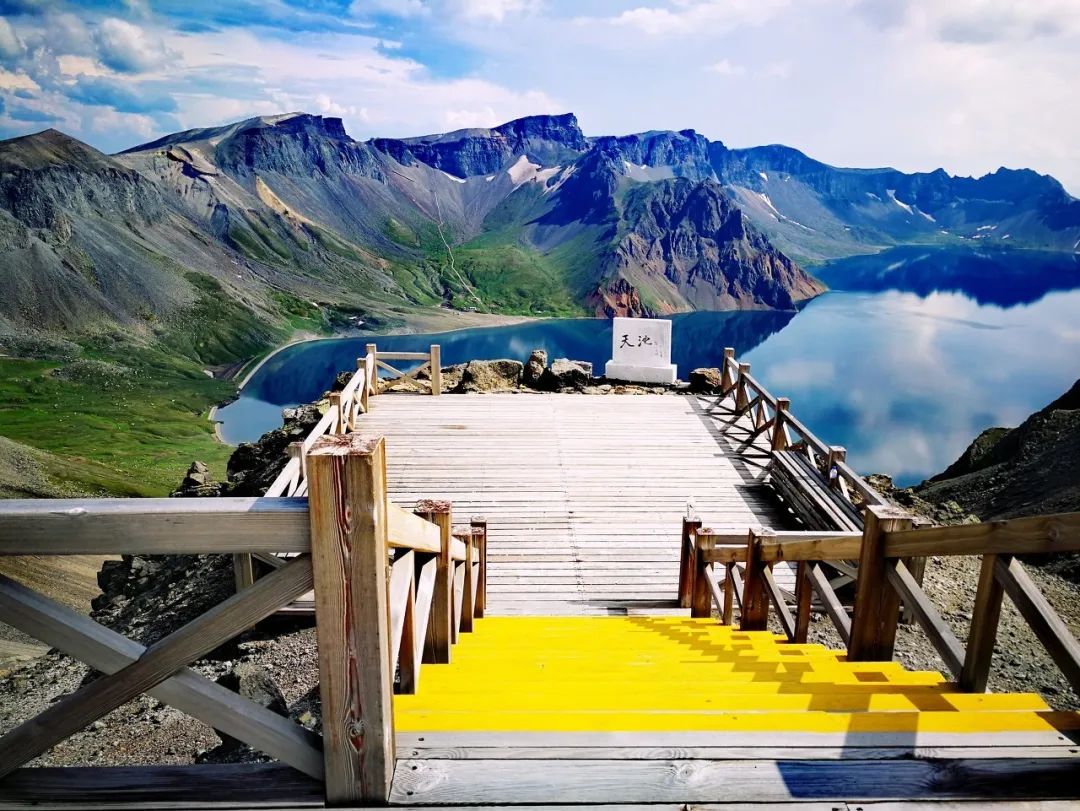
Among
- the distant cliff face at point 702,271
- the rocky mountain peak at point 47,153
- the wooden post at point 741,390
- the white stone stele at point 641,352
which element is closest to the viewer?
the wooden post at point 741,390

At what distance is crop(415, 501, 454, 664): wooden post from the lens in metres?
3.35

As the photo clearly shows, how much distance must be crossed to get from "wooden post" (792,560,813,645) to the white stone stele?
11.2 metres

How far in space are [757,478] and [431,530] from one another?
299 inches

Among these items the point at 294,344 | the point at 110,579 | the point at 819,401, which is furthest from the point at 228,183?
the point at 110,579

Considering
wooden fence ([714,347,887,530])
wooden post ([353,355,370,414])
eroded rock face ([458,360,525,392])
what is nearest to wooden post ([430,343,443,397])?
wooden post ([353,355,370,414])

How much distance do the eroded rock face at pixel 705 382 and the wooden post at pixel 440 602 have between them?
43.3ft

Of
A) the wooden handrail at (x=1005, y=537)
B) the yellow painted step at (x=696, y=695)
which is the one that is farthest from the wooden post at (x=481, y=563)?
the wooden handrail at (x=1005, y=537)

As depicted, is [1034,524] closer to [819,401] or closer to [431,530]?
[431,530]

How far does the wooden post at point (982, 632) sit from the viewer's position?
8.63 feet

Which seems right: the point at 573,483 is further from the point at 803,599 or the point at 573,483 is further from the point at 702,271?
the point at 702,271

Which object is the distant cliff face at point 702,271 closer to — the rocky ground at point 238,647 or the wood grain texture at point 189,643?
the rocky ground at point 238,647

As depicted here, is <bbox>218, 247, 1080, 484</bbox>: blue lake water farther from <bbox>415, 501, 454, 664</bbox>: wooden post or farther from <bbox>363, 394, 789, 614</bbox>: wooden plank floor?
<bbox>415, 501, 454, 664</bbox>: wooden post

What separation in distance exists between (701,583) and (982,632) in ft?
11.7

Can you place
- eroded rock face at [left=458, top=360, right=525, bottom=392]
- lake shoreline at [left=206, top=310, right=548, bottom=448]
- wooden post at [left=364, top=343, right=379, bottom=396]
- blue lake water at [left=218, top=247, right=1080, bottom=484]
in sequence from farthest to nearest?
lake shoreline at [left=206, top=310, right=548, bottom=448] → blue lake water at [left=218, top=247, right=1080, bottom=484] → eroded rock face at [left=458, top=360, right=525, bottom=392] → wooden post at [left=364, top=343, right=379, bottom=396]
